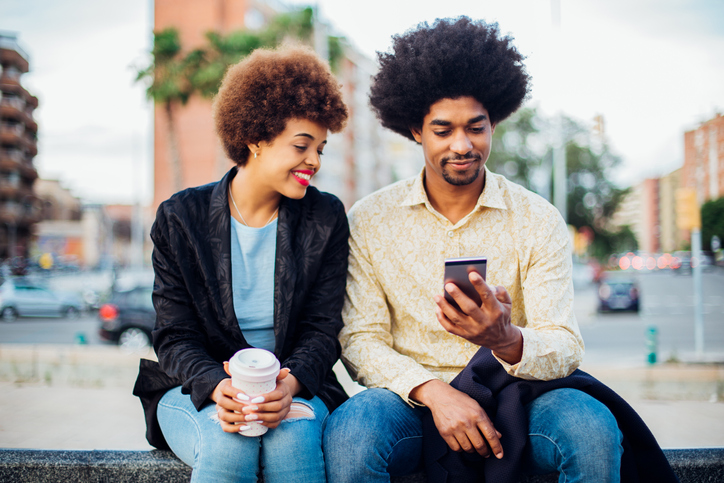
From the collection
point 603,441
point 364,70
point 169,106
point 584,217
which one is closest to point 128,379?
point 603,441

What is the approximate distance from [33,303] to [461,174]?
21.2m

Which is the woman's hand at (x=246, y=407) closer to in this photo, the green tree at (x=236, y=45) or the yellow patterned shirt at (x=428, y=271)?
the yellow patterned shirt at (x=428, y=271)

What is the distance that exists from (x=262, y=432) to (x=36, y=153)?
209ft

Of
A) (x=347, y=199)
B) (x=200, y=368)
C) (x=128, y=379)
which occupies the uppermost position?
(x=347, y=199)

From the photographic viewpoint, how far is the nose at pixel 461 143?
89.2 inches

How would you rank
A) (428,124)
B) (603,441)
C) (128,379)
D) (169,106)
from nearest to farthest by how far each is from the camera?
(603,441) < (428,124) < (128,379) < (169,106)

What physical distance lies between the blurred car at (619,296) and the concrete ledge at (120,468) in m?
17.1

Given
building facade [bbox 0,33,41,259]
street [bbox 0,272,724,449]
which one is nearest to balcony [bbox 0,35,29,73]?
building facade [bbox 0,33,41,259]

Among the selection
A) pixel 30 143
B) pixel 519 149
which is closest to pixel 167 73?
pixel 519 149

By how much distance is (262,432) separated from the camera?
1719mm

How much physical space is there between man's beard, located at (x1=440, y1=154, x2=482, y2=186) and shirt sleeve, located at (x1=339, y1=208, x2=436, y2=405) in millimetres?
463

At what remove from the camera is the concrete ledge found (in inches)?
81.5

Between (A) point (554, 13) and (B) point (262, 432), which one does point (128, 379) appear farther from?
(A) point (554, 13)

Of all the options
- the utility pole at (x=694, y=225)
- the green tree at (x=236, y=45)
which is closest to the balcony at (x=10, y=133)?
the green tree at (x=236, y=45)
